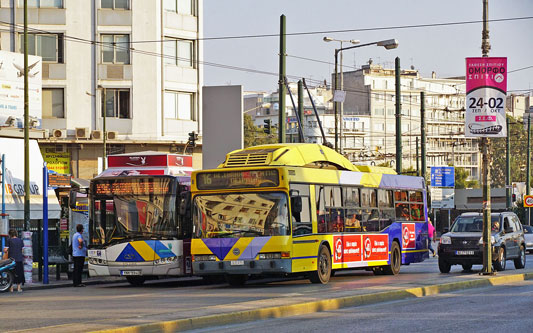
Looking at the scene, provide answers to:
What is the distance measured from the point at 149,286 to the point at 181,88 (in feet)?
100

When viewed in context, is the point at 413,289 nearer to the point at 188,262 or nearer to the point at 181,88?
the point at 188,262

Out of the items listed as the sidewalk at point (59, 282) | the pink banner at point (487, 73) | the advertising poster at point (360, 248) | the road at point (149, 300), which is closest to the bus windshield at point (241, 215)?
the road at point (149, 300)

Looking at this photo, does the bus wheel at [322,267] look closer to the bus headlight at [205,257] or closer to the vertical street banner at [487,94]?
the bus headlight at [205,257]

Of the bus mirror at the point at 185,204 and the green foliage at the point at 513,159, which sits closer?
the bus mirror at the point at 185,204

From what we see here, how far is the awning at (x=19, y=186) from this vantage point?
35.7 metres

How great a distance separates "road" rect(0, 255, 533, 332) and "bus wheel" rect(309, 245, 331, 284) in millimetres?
258

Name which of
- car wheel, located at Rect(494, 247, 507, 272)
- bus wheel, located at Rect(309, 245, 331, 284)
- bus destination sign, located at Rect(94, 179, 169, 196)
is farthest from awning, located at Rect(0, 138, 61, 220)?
car wheel, located at Rect(494, 247, 507, 272)

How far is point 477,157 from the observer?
178750mm

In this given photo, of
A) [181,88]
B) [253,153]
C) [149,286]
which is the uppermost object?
[181,88]

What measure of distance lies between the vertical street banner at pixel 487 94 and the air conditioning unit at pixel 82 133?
103 ft

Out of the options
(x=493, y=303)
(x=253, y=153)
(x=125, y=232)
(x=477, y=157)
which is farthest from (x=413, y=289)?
(x=477, y=157)

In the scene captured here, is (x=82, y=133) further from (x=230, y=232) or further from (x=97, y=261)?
(x=230, y=232)

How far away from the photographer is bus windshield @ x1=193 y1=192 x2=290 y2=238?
78.4 ft

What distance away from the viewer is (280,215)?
23.9 m
